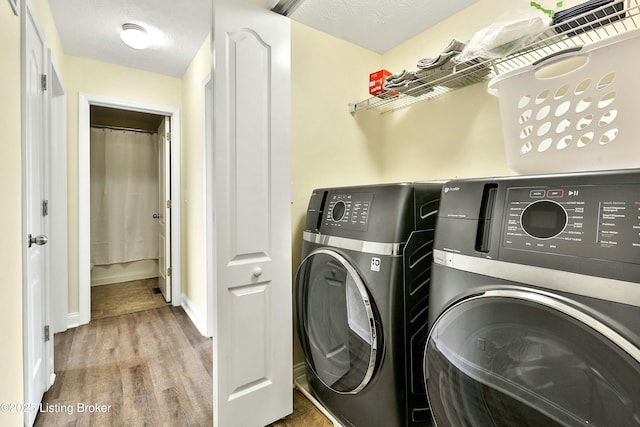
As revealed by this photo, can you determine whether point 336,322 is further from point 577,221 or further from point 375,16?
point 375,16

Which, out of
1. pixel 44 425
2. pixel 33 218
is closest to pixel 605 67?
pixel 33 218

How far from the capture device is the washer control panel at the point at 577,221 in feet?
2.00

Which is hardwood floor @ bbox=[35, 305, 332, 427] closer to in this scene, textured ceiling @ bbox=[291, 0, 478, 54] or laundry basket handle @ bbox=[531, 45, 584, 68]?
laundry basket handle @ bbox=[531, 45, 584, 68]

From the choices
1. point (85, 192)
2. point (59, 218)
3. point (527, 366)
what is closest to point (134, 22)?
point (85, 192)

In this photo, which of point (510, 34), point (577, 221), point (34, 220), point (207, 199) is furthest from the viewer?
point (207, 199)

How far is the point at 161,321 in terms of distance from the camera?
2.84m

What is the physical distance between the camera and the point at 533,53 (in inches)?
54.1

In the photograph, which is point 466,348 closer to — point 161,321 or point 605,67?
point 605,67

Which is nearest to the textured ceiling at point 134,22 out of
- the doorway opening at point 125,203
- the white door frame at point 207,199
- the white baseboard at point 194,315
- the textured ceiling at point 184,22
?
the textured ceiling at point 184,22

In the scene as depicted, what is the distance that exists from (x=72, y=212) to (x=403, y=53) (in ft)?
10.1

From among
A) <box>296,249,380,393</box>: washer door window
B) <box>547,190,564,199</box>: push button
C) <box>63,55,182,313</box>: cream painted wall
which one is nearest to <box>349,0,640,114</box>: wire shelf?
<box>547,190,564,199</box>: push button

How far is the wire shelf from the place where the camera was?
101 centimetres

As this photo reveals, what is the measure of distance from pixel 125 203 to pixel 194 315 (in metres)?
2.21

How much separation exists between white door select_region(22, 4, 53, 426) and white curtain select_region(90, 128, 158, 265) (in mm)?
2333
